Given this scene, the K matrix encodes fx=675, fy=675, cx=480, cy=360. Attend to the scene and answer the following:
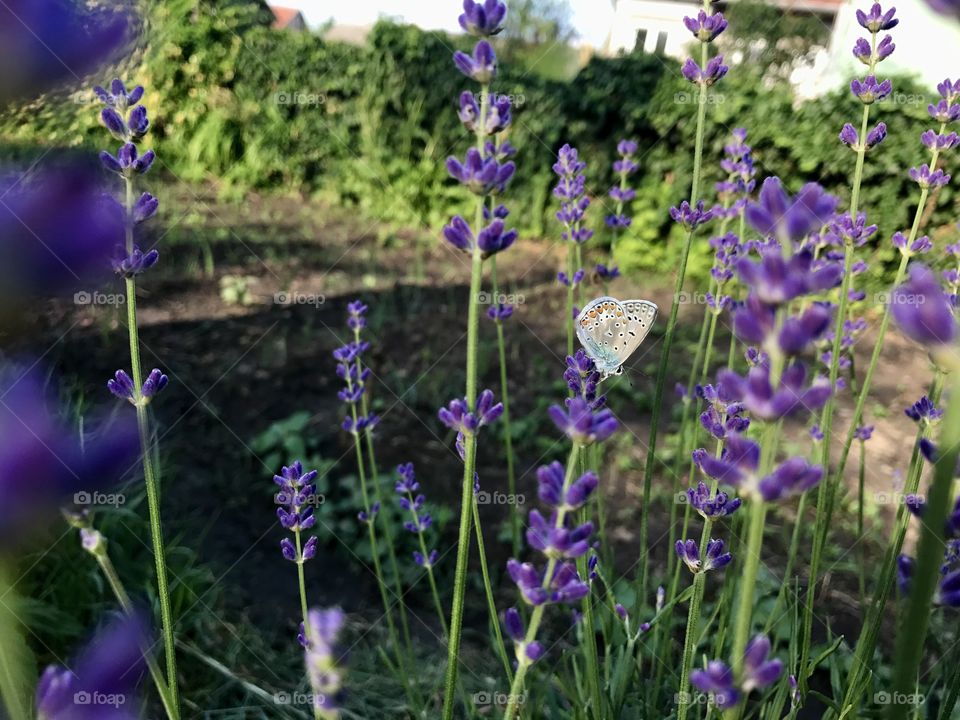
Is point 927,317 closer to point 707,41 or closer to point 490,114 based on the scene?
point 490,114

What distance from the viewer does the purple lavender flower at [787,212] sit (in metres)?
0.63

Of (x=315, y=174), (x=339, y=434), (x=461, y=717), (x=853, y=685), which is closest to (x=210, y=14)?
(x=315, y=174)

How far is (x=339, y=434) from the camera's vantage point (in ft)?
11.8

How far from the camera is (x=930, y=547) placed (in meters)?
0.61

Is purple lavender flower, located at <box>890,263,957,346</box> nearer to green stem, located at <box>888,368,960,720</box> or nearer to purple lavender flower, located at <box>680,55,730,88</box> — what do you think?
green stem, located at <box>888,368,960,720</box>

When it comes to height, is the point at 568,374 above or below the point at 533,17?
below

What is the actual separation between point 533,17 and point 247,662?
14.2 metres

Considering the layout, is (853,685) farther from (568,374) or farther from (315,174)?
(315,174)

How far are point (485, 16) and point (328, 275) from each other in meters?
4.54

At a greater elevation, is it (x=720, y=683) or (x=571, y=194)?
(x=571, y=194)

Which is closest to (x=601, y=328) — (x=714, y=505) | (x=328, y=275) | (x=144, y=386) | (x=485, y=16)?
(x=714, y=505)

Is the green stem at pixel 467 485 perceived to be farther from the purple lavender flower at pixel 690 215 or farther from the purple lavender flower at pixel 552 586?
the purple lavender flower at pixel 690 215

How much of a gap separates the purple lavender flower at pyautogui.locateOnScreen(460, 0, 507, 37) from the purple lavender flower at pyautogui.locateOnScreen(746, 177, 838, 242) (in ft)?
1.57

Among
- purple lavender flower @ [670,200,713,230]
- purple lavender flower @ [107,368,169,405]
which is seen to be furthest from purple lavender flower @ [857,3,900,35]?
purple lavender flower @ [107,368,169,405]
